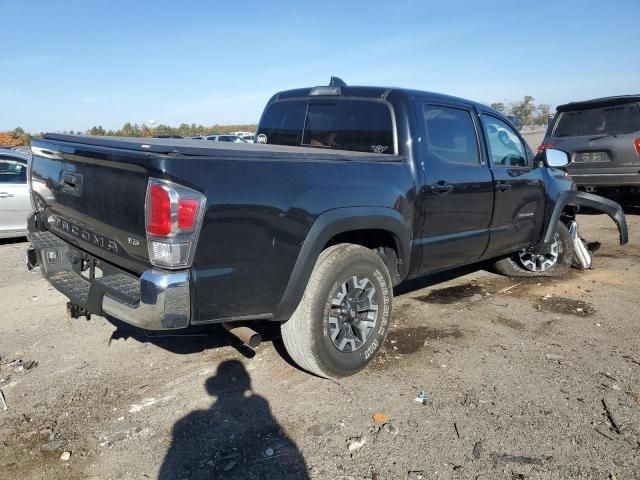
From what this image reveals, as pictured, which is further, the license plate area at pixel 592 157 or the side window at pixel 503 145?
the license plate area at pixel 592 157

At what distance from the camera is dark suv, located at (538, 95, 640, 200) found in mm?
8602

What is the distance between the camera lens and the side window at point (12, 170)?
8.02 metres

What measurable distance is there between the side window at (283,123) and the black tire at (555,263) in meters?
3.04

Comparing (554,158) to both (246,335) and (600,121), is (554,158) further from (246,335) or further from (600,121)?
(600,121)

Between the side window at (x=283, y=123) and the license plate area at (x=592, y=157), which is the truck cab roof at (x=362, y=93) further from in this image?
the license plate area at (x=592, y=157)

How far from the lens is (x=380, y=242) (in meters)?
3.78

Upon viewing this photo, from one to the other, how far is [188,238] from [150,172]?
1.20ft

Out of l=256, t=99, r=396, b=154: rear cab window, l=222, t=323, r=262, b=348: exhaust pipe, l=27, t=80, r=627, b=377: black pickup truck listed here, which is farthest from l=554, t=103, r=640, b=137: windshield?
l=222, t=323, r=262, b=348: exhaust pipe

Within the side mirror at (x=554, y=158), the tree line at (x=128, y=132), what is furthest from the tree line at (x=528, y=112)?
the side mirror at (x=554, y=158)

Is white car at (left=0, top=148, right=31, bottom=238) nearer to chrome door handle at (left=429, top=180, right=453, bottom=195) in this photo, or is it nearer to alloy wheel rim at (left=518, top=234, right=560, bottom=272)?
chrome door handle at (left=429, top=180, right=453, bottom=195)

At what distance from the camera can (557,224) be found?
5.64 metres

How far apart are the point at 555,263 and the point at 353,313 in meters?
3.63

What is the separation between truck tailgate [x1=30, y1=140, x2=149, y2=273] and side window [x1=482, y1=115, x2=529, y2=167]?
10.5 ft

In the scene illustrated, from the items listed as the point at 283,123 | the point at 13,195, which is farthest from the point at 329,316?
the point at 13,195
